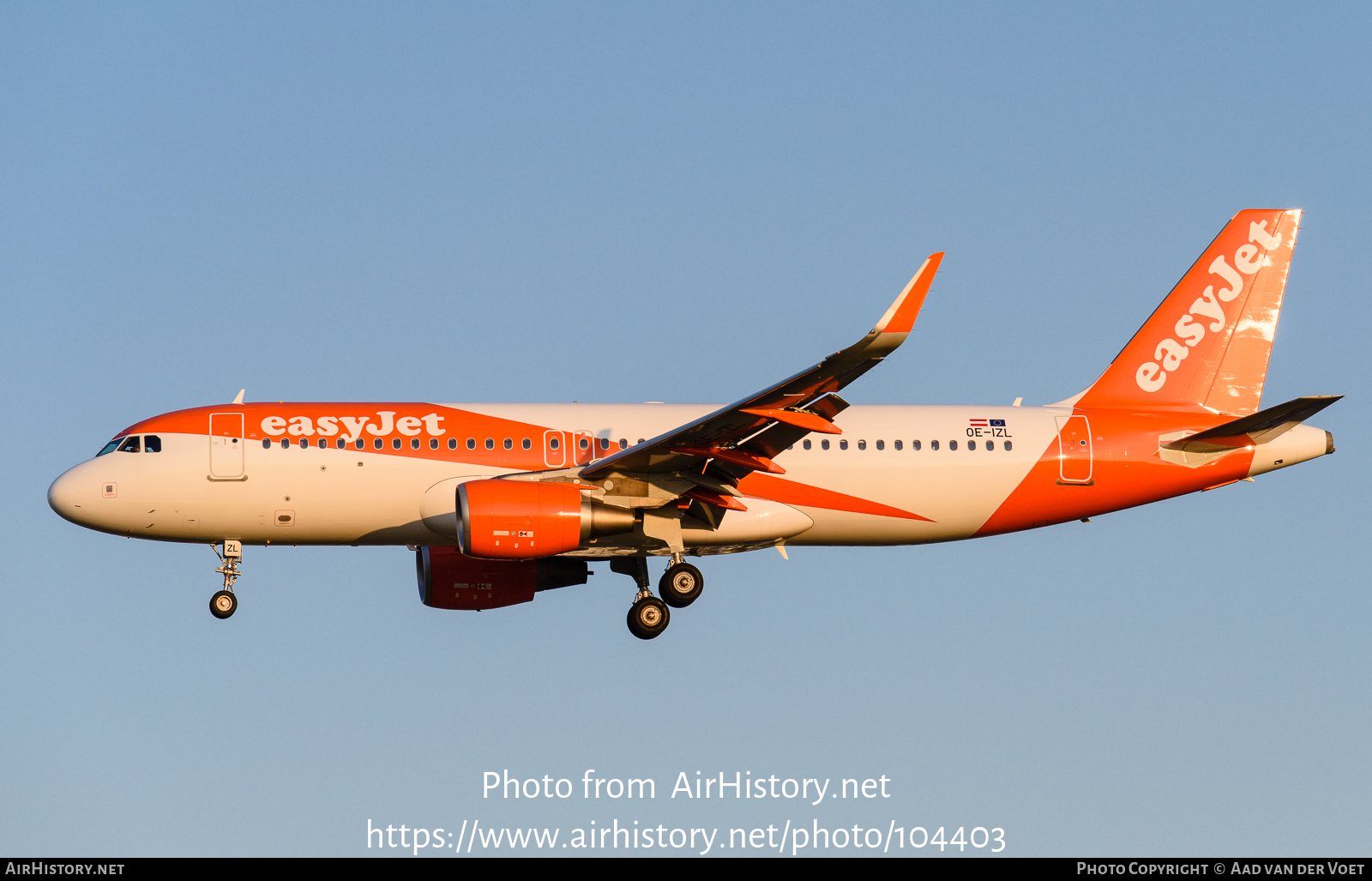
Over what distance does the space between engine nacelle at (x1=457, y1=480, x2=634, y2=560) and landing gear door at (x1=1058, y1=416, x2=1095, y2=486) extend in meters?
9.60

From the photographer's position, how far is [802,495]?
1214 inches

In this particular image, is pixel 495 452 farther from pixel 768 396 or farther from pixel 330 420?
pixel 768 396

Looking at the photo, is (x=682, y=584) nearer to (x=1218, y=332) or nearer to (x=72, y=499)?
(x=72, y=499)

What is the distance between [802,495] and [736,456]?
102 inches

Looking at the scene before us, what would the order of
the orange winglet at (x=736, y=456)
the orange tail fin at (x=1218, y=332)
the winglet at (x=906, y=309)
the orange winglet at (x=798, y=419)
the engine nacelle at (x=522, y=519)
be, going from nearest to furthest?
1. the winglet at (x=906, y=309)
2. the orange winglet at (x=798, y=419)
3. the engine nacelle at (x=522, y=519)
4. the orange winglet at (x=736, y=456)
5. the orange tail fin at (x=1218, y=332)

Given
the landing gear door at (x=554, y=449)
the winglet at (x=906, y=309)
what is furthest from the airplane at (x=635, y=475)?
the winglet at (x=906, y=309)

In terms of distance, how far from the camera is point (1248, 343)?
34.3m

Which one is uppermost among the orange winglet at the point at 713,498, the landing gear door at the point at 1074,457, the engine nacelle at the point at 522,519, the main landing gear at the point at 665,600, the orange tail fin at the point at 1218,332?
the orange tail fin at the point at 1218,332

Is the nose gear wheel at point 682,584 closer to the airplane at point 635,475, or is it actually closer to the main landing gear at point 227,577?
the airplane at point 635,475

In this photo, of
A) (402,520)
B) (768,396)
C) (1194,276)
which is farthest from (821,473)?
(1194,276)

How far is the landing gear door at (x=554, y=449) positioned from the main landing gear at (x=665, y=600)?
283 cm

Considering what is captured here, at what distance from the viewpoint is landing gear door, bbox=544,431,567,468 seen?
30.3m

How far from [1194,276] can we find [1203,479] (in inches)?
191

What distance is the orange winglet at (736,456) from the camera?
92.9ft
